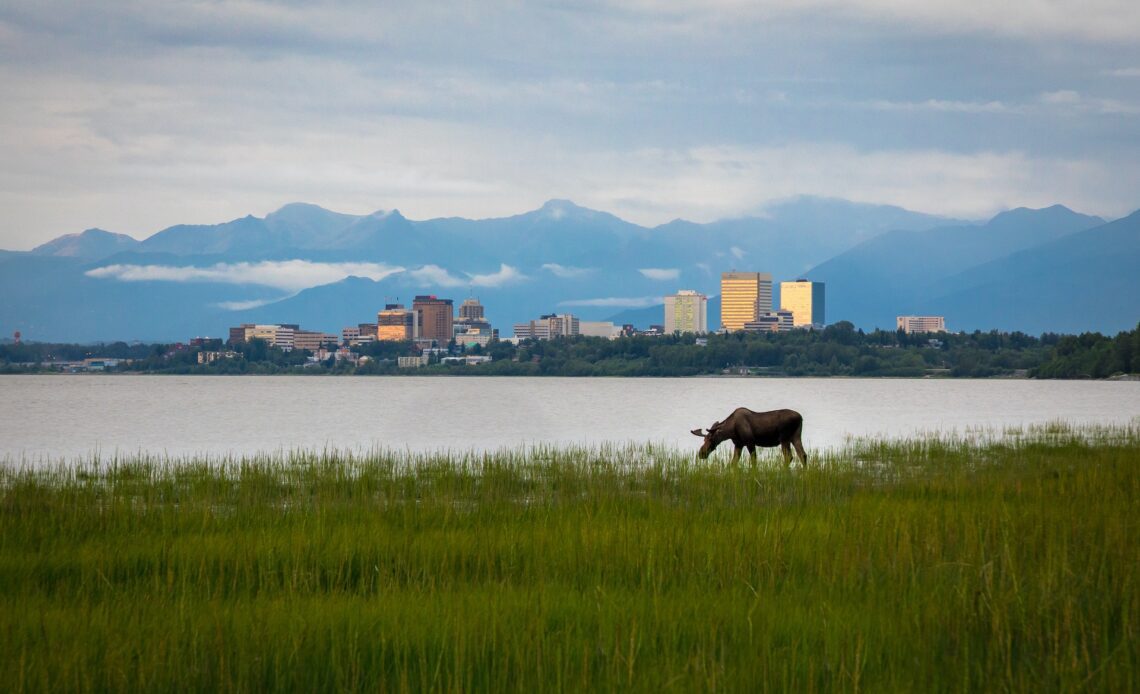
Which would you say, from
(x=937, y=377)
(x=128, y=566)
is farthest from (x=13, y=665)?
(x=937, y=377)

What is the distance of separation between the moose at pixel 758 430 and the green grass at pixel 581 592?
4.52 metres

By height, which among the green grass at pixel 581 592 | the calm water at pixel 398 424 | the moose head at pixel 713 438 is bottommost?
the calm water at pixel 398 424

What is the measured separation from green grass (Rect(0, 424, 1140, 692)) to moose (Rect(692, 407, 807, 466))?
14.8 feet

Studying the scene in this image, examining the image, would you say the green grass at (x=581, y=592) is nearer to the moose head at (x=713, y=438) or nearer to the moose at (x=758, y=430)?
the moose at (x=758, y=430)

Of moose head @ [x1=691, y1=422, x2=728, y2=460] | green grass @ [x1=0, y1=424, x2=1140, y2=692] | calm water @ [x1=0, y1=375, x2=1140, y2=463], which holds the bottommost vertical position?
calm water @ [x1=0, y1=375, x2=1140, y2=463]

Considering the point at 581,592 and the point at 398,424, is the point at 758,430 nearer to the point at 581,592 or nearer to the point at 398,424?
the point at 581,592

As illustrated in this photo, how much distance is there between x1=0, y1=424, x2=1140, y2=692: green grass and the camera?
6426mm

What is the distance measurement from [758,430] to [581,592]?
482 inches

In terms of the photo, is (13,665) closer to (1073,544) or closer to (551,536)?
(551,536)

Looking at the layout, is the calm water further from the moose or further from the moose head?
the moose

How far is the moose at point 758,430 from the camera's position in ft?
66.5

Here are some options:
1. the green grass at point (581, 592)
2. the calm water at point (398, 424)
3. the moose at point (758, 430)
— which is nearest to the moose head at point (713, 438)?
the moose at point (758, 430)

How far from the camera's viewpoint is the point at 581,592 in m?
8.75

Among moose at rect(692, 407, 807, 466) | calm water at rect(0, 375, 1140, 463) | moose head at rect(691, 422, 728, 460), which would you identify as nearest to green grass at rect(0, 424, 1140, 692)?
moose at rect(692, 407, 807, 466)
